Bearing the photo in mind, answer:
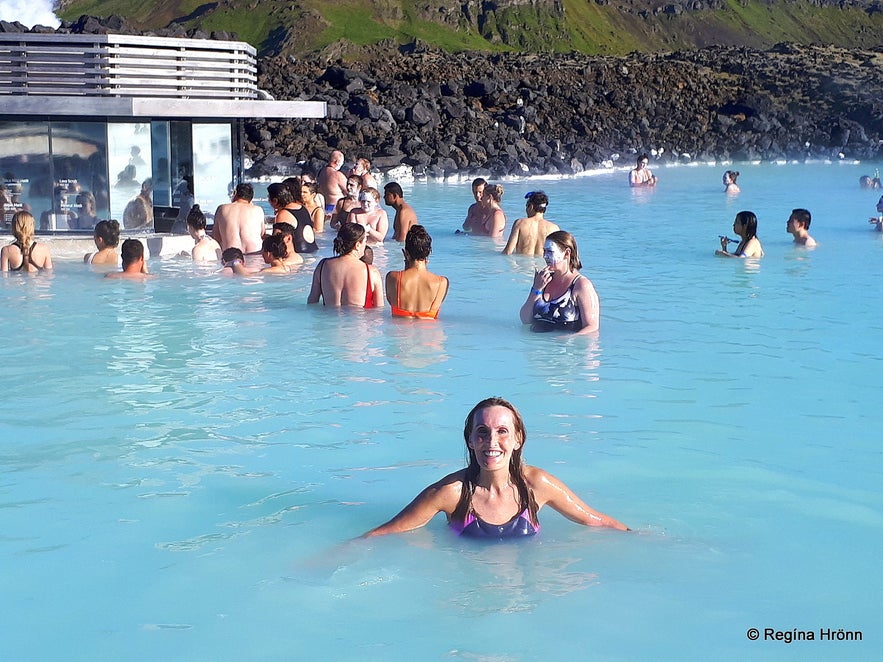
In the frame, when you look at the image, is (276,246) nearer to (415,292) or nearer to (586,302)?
(415,292)

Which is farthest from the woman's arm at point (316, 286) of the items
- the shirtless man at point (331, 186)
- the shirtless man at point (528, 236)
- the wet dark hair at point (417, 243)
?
the shirtless man at point (331, 186)

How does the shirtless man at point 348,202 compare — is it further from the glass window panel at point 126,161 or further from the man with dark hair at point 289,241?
the glass window panel at point 126,161

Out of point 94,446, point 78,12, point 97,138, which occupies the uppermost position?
point 78,12

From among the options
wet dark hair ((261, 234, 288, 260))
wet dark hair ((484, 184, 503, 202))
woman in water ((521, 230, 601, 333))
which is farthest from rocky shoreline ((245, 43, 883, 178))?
woman in water ((521, 230, 601, 333))

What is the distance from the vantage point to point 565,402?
7500 mm

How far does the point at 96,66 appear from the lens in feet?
47.4

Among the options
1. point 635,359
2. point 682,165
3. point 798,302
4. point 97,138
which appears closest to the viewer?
point 635,359

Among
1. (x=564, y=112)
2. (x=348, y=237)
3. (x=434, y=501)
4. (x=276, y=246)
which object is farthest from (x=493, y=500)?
(x=564, y=112)

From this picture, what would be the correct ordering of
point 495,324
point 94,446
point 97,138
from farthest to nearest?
point 97,138, point 495,324, point 94,446

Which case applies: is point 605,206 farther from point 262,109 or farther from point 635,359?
point 635,359

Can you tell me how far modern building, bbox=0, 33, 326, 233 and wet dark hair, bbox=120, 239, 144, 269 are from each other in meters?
2.31

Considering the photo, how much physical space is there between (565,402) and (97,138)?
8.77 meters

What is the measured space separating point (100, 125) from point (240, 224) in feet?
7.23

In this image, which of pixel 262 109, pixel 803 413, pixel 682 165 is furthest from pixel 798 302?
pixel 682 165
